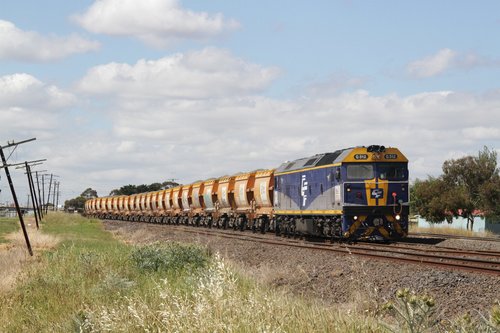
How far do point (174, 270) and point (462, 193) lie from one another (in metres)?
41.6

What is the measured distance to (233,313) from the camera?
7898mm

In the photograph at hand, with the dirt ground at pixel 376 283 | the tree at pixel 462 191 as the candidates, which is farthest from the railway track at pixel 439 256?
the tree at pixel 462 191

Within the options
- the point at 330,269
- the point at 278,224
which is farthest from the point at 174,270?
the point at 278,224

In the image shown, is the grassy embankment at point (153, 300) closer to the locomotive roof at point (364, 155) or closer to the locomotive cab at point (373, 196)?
the locomotive cab at point (373, 196)

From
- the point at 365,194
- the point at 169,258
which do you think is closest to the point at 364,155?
the point at 365,194

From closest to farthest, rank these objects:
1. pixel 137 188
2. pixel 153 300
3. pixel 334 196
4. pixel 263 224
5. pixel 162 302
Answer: pixel 162 302 → pixel 153 300 → pixel 334 196 → pixel 263 224 → pixel 137 188

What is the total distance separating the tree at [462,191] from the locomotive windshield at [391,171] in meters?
28.4

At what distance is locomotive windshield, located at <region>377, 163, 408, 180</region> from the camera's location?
83.9 feet

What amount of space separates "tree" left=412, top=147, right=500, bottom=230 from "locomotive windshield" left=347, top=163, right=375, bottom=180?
29.3 metres

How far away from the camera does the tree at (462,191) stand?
5341cm

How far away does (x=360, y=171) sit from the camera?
83.1 ft

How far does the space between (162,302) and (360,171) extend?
16118 millimetres

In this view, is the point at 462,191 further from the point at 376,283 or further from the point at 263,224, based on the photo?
the point at 376,283

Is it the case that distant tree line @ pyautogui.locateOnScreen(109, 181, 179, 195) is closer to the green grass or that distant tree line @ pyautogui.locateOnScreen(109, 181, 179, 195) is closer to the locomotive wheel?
the green grass
